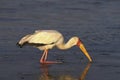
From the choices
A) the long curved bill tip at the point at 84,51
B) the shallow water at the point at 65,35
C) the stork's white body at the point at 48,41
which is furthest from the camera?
the stork's white body at the point at 48,41

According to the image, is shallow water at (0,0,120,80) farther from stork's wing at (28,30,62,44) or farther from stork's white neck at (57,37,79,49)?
stork's wing at (28,30,62,44)

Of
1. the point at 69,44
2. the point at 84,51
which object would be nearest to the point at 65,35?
the point at 69,44

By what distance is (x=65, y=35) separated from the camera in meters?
15.8

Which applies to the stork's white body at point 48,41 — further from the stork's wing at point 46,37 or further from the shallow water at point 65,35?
the shallow water at point 65,35

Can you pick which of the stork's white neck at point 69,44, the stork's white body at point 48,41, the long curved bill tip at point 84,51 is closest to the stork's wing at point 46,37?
the stork's white body at point 48,41

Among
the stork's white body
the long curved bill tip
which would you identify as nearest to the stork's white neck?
the stork's white body

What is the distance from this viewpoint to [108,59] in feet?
42.5

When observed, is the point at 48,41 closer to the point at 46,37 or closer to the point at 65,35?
the point at 46,37

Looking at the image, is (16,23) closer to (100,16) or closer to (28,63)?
(100,16)

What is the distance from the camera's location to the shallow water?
38.7ft

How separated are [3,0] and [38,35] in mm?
9549

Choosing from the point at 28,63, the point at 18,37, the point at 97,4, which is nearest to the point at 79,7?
the point at 97,4

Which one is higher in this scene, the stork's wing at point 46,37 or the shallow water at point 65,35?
the stork's wing at point 46,37

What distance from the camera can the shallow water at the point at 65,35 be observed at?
11797mm
